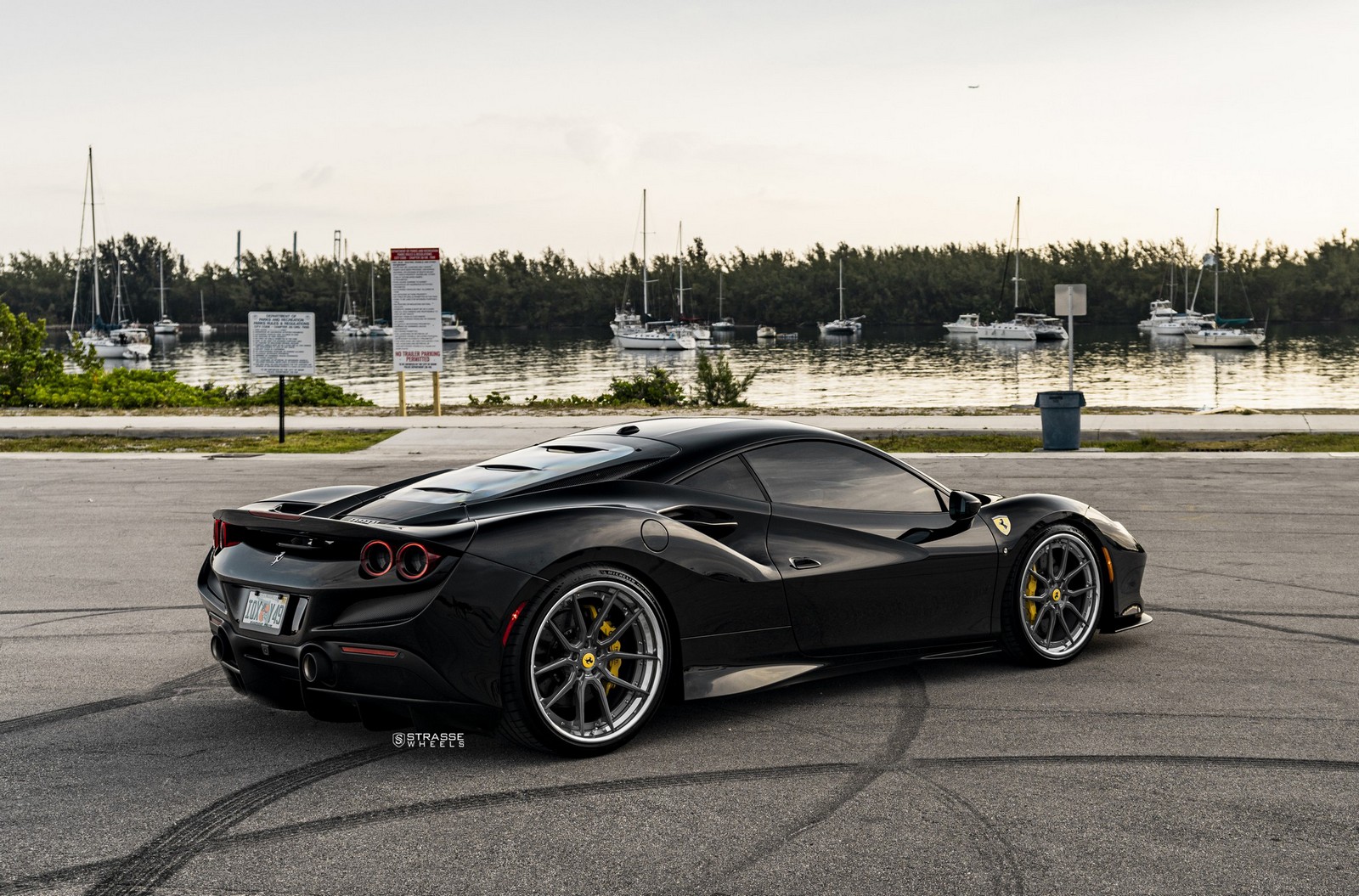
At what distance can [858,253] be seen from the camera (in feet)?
599

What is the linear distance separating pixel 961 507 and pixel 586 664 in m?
2.10

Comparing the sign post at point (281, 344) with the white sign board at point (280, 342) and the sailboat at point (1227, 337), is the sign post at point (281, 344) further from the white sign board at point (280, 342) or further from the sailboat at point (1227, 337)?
the sailboat at point (1227, 337)

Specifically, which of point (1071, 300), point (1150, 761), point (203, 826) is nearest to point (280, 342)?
point (1071, 300)

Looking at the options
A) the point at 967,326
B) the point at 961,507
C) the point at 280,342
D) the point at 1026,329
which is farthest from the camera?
the point at 967,326

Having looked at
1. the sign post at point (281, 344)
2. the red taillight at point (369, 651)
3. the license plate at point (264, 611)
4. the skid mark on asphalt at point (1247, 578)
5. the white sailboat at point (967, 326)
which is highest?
the white sailboat at point (967, 326)

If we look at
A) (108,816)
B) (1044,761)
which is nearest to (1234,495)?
(1044,761)

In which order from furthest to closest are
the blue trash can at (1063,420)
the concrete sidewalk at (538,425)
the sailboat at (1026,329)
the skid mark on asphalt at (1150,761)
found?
the sailboat at (1026,329)
the concrete sidewalk at (538,425)
the blue trash can at (1063,420)
the skid mark on asphalt at (1150,761)

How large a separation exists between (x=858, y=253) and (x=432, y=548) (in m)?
181

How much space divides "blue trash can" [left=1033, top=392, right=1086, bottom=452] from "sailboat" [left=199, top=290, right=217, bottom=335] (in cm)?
15648

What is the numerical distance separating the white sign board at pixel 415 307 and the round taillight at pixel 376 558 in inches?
734

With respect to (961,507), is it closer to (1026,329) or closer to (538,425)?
(538,425)

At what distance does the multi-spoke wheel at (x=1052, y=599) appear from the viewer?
21.1ft

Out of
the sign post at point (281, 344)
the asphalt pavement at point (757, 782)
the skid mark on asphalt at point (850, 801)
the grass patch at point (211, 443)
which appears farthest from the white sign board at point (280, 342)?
the skid mark on asphalt at point (850, 801)

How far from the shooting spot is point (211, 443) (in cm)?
1992
